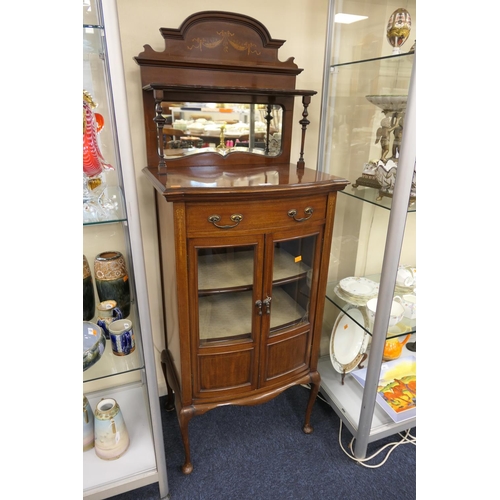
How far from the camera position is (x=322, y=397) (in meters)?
1.90

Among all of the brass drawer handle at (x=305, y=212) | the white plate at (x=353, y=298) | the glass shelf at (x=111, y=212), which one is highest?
the glass shelf at (x=111, y=212)

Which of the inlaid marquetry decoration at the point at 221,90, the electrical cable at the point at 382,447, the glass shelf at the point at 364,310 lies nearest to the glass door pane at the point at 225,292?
the inlaid marquetry decoration at the point at 221,90

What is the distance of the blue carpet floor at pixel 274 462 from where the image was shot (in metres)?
1.44

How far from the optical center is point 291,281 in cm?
139

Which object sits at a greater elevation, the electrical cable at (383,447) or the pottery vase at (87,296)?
the pottery vase at (87,296)

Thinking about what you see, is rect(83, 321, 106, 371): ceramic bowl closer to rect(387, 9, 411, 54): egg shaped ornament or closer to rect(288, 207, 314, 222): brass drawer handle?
rect(288, 207, 314, 222): brass drawer handle

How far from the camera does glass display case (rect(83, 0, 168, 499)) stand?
95cm

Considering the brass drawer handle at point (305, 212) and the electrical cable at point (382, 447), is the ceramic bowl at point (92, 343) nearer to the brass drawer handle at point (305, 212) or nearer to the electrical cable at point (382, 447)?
→ the brass drawer handle at point (305, 212)

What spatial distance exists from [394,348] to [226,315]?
1026 millimetres

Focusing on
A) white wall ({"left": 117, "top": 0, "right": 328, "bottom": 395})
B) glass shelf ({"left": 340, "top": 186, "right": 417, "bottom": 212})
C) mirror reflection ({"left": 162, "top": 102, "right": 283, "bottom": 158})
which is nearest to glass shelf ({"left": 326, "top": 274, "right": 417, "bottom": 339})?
glass shelf ({"left": 340, "top": 186, "right": 417, "bottom": 212})

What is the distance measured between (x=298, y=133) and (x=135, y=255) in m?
1.00

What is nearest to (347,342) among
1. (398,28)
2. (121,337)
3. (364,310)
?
(364,310)

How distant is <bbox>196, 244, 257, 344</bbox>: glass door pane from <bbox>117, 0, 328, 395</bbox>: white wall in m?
0.45

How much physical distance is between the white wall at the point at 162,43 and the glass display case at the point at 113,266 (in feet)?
0.76
